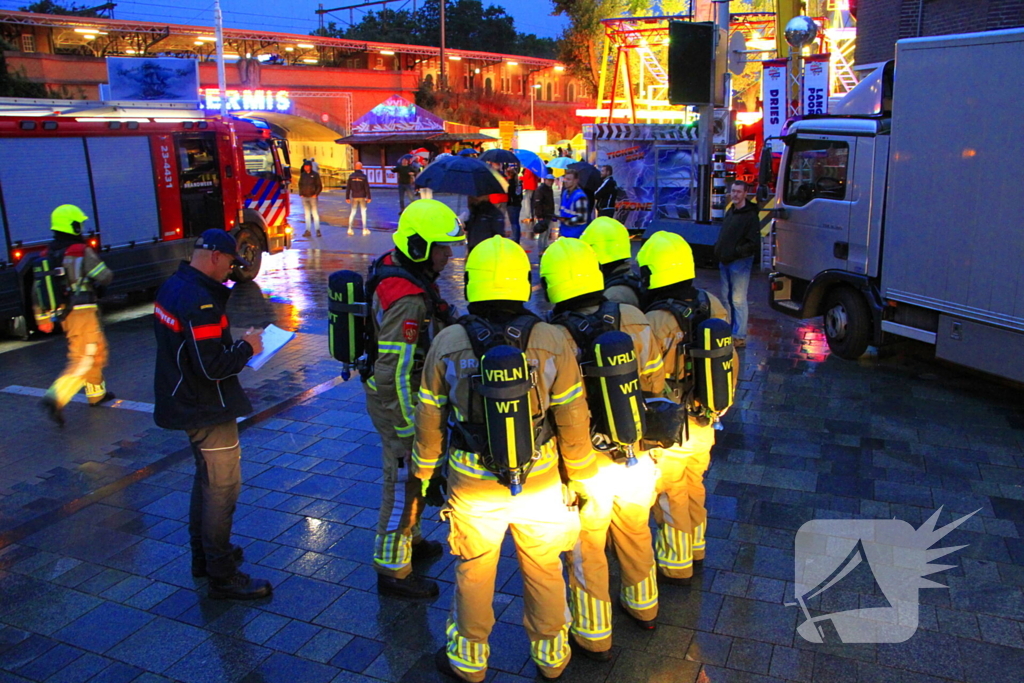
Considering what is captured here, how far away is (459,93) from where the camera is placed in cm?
4706

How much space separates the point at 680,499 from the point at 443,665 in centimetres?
149

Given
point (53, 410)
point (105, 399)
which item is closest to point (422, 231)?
point (53, 410)

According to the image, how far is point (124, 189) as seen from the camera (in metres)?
12.3

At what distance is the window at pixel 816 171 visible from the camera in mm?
8508

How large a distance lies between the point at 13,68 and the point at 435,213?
1294 inches

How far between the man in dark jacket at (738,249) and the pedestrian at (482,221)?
2719 mm

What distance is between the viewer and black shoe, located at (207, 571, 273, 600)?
4.28m

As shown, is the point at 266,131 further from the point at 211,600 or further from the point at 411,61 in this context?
the point at 411,61

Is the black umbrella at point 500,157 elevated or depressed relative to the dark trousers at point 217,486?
elevated

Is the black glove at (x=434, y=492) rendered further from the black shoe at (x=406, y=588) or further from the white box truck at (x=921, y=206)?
the white box truck at (x=921, y=206)

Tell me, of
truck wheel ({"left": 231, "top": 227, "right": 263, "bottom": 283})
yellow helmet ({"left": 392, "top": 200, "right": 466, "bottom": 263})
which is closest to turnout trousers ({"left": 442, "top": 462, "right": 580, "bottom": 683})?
yellow helmet ({"left": 392, "top": 200, "right": 466, "bottom": 263})

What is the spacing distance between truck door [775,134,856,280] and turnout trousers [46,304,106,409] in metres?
7.38

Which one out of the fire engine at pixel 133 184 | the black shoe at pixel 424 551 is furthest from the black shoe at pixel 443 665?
the fire engine at pixel 133 184

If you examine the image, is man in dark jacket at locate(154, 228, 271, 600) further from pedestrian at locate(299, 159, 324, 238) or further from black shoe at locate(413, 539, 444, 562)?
pedestrian at locate(299, 159, 324, 238)
